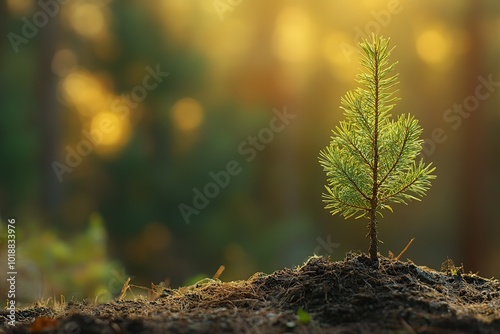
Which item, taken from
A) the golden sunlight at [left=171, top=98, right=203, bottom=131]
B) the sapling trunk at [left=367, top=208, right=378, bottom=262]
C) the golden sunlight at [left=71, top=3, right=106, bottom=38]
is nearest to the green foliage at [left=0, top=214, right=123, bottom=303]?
the sapling trunk at [left=367, top=208, right=378, bottom=262]

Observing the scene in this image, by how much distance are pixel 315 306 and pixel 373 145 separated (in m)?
0.91

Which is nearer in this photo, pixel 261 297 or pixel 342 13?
pixel 261 297

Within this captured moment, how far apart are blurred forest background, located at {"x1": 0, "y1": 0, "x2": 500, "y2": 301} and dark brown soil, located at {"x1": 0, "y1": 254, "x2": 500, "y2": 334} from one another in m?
8.92

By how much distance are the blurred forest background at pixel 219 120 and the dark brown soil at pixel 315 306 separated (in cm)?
892

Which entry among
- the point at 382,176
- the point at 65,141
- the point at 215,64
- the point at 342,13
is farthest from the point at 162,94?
the point at 382,176

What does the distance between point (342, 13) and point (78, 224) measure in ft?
27.5

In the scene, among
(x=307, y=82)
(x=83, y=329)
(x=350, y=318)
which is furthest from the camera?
(x=307, y=82)

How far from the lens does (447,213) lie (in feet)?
45.6

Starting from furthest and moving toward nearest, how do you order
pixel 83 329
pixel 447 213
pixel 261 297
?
pixel 447 213
pixel 261 297
pixel 83 329

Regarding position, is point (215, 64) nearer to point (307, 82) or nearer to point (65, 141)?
point (307, 82)

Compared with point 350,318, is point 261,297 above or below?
above

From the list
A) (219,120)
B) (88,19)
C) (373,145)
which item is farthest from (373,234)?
(88,19)

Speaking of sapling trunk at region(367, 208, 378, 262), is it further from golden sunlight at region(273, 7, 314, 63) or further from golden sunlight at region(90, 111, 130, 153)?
golden sunlight at region(90, 111, 130, 153)

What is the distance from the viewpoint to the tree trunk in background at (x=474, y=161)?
38.6ft
